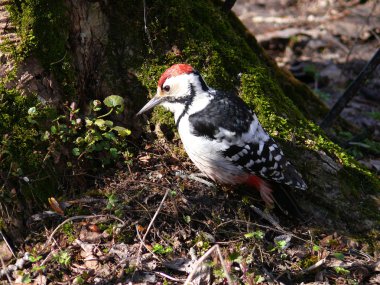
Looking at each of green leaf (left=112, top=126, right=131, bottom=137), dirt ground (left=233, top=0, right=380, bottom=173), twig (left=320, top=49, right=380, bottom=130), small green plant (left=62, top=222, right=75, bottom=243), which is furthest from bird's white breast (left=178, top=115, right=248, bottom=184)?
dirt ground (left=233, top=0, right=380, bottom=173)

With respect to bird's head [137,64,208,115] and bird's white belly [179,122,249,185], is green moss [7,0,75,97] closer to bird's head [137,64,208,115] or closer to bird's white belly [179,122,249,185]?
bird's head [137,64,208,115]

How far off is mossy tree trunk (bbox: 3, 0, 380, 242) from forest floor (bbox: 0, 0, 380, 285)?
347 mm

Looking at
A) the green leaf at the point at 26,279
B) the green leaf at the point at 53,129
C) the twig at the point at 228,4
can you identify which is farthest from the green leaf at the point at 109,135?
the twig at the point at 228,4

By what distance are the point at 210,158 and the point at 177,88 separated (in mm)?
579

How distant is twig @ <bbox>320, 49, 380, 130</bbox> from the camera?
17.7 feet

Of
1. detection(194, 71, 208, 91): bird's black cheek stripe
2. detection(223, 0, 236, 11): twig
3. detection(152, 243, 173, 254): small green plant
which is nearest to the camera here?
detection(152, 243, 173, 254): small green plant

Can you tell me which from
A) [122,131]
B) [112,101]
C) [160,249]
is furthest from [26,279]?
[112,101]

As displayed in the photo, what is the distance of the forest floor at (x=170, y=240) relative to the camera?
337cm

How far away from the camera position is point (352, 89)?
18.0 feet

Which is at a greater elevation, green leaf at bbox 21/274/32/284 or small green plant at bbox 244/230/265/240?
green leaf at bbox 21/274/32/284

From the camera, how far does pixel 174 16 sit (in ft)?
14.0

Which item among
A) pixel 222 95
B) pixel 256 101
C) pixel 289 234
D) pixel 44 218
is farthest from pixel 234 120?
pixel 44 218

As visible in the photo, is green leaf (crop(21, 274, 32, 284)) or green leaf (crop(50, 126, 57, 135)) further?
green leaf (crop(50, 126, 57, 135))

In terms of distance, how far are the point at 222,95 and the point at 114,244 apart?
4.40 ft
